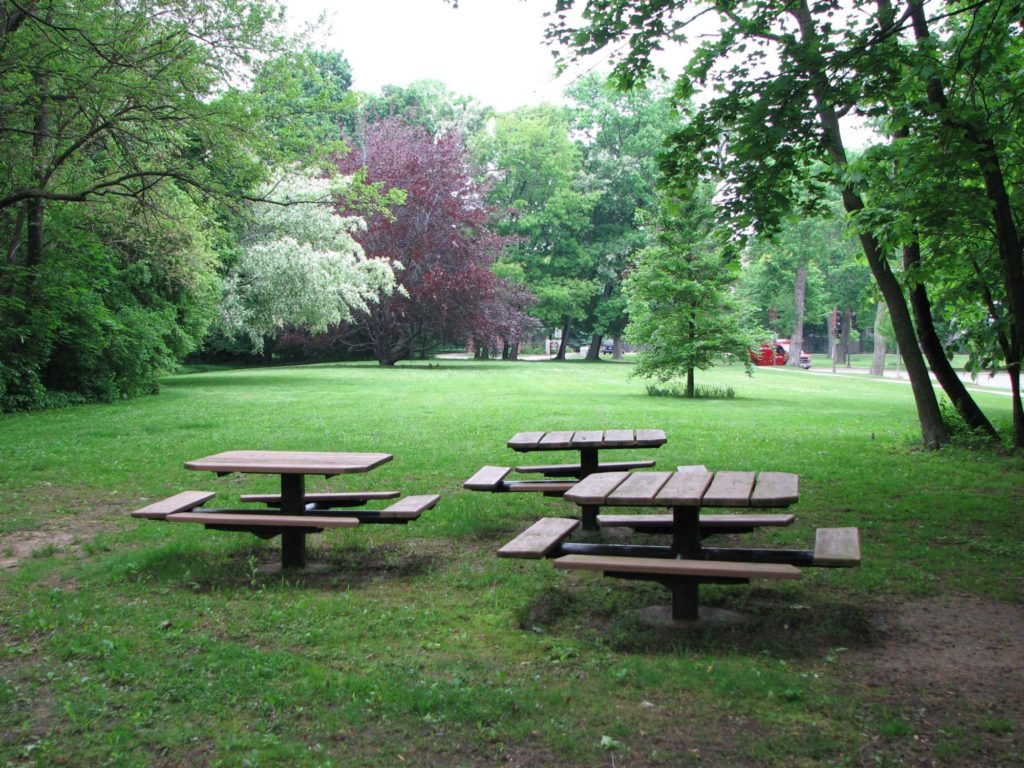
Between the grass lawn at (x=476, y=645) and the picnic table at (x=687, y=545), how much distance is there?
1.14 ft

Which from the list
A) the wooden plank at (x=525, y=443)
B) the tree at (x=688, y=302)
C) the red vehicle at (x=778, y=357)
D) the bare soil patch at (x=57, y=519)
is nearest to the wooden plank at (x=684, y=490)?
the wooden plank at (x=525, y=443)

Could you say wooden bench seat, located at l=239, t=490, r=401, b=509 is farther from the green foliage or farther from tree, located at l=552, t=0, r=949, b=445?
the green foliage

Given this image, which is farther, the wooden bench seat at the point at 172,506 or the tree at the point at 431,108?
the tree at the point at 431,108

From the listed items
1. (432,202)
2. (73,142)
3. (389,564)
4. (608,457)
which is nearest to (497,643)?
(389,564)

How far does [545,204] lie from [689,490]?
46.6 m

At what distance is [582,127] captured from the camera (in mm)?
53562

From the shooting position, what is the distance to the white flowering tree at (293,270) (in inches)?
1046

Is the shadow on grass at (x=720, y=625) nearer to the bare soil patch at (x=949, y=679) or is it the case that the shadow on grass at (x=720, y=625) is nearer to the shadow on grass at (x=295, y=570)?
the bare soil patch at (x=949, y=679)

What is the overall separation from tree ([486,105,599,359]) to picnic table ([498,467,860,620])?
140 ft

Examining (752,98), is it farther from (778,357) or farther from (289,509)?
(778,357)

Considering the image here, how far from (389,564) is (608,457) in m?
4.79

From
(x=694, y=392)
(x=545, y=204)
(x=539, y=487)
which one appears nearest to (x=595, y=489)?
(x=539, y=487)

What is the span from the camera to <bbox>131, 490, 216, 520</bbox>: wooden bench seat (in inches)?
221

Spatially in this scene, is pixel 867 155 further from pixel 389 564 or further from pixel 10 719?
pixel 10 719
